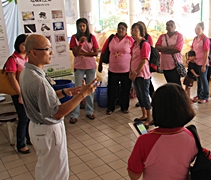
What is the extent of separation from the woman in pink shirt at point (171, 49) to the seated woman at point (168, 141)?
3.36 metres

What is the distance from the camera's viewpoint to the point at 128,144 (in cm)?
376

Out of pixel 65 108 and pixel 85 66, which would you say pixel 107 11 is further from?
pixel 65 108

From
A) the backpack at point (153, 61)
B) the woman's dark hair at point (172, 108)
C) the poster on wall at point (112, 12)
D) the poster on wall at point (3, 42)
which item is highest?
the poster on wall at point (112, 12)

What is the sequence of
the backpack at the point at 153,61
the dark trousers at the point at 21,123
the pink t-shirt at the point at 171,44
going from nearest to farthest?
the dark trousers at the point at 21,123, the backpack at the point at 153,61, the pink t-shirt at the point at 171,44

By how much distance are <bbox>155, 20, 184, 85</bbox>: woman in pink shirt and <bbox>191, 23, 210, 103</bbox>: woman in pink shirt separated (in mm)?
479

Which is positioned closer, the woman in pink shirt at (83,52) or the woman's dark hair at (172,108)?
the woman's dark hair at (172,108)

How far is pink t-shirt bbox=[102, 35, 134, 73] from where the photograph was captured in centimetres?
461

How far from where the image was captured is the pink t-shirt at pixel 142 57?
4023mm

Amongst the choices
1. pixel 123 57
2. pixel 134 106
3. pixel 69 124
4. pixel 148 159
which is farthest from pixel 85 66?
pixel 148 159

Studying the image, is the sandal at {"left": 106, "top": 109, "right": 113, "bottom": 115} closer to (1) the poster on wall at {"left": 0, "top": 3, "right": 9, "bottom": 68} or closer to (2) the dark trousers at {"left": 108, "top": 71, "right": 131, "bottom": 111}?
(2) the dark trousers at {"left": 108, "top": 71, "right": 131, "bottom": 111}

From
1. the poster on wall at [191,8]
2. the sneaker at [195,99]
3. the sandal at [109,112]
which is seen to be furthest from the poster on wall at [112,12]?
the sandal at [109,112]

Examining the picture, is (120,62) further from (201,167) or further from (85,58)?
(201,167)

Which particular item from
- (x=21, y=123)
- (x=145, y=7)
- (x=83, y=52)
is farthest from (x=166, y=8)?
(x=21, y=123)

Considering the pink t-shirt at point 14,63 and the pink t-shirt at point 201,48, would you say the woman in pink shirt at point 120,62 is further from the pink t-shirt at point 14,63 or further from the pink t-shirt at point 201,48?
the pink t-shirt at point 14,63
